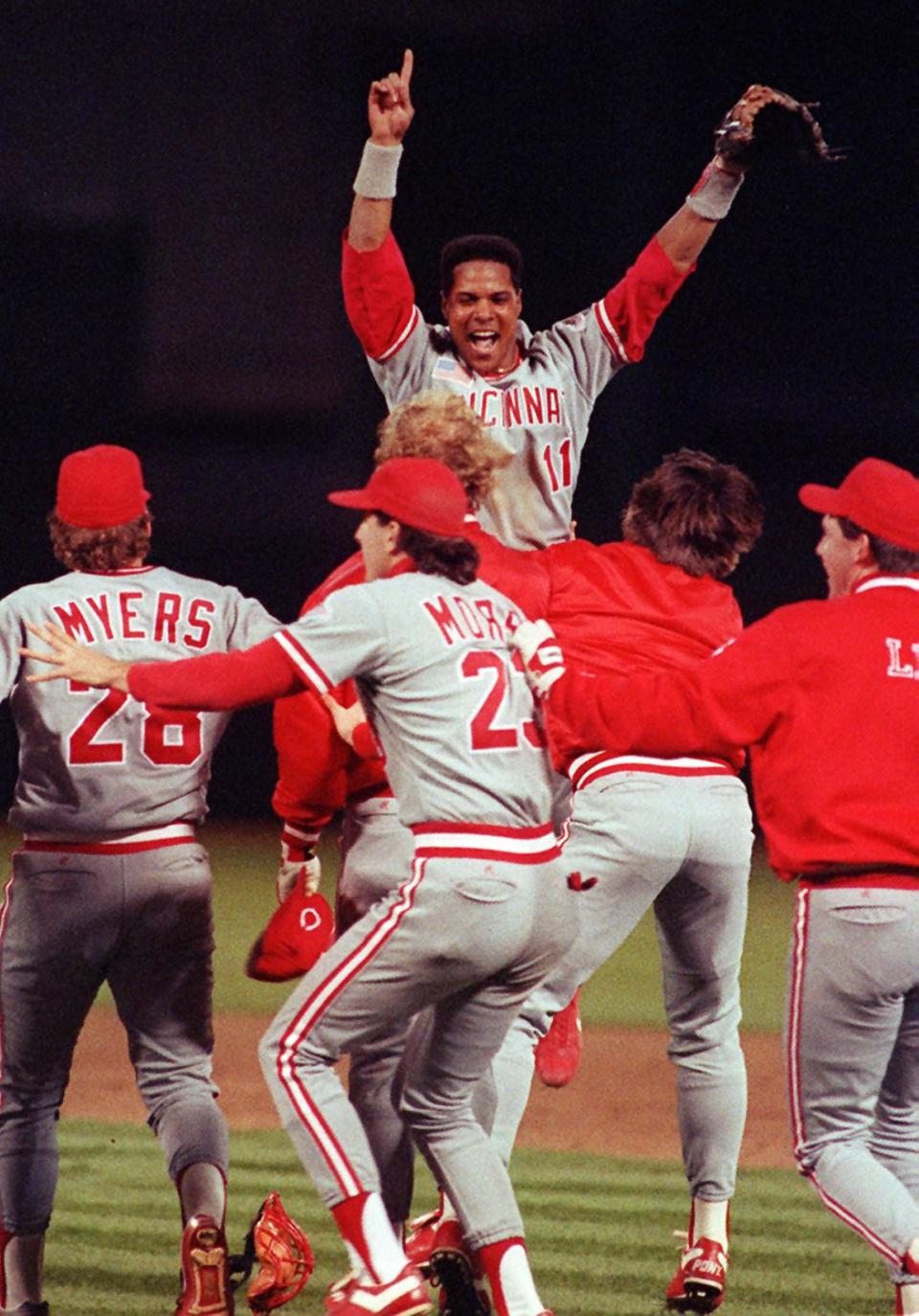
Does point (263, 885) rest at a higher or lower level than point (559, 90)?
lower

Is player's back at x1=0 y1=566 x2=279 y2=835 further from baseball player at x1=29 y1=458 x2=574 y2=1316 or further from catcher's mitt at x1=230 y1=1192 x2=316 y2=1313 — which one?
catcher's mitt at x1=230 y1=1192 x2=316 y2=1313

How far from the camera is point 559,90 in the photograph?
704 inches

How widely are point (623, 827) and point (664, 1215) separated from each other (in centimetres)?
189

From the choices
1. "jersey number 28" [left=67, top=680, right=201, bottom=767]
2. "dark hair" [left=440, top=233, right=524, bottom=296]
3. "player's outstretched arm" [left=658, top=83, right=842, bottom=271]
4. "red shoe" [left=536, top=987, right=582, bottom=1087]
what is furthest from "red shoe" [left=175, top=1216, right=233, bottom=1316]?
"player's outstretched arm" [left=658, top=83, right=842, bottom=271]

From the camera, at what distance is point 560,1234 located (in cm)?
536

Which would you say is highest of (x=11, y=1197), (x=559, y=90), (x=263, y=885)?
(x=559, y=90)

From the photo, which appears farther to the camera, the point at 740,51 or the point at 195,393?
the point at 195,393

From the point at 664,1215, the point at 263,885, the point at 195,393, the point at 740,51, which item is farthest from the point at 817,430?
the point at 664,1215

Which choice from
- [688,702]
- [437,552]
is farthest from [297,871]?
[688,702]

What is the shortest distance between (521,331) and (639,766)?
4.71 feet

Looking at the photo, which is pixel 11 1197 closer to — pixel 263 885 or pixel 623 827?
pixel 623 827

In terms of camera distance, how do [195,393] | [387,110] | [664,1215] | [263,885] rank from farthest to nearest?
[195,393] < [263,885] < [664,1215] < [387,110]

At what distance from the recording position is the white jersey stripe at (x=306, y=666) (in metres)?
3.55

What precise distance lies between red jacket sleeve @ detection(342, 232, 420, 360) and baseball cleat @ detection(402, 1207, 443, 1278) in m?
2.20
